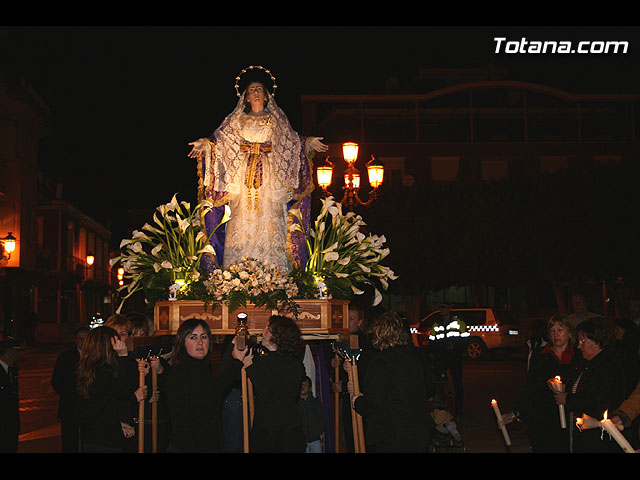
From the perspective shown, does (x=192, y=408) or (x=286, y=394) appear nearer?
(x=192, y=408)

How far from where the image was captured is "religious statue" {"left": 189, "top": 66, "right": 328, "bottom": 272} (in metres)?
8.73

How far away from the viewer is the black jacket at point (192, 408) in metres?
5.61

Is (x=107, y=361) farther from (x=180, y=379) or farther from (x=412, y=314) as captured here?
(x=412, y=314)

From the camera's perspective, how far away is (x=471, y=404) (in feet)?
50.4

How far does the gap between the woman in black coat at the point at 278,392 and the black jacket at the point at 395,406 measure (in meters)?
0.53

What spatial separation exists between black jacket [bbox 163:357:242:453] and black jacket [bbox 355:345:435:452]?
117cm

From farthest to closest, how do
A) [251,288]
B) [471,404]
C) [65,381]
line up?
[471,404], [251,288], [65,381]

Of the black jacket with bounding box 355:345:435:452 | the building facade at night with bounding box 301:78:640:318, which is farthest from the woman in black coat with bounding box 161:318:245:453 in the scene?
the building facade at night with bounding box 301:78:640:318

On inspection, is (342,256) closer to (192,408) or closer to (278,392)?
(278,392)

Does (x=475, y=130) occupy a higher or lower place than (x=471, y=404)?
higher

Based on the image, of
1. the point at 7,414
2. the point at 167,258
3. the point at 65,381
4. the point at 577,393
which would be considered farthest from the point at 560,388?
the point at 7,414

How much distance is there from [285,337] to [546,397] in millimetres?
2600

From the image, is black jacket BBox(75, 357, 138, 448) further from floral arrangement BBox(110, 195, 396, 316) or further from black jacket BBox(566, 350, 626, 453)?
black jacket BBox(566, 350, 626, 453)

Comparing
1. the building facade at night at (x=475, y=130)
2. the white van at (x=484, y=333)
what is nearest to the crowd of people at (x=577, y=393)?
the white van at (x=484, y=333)
